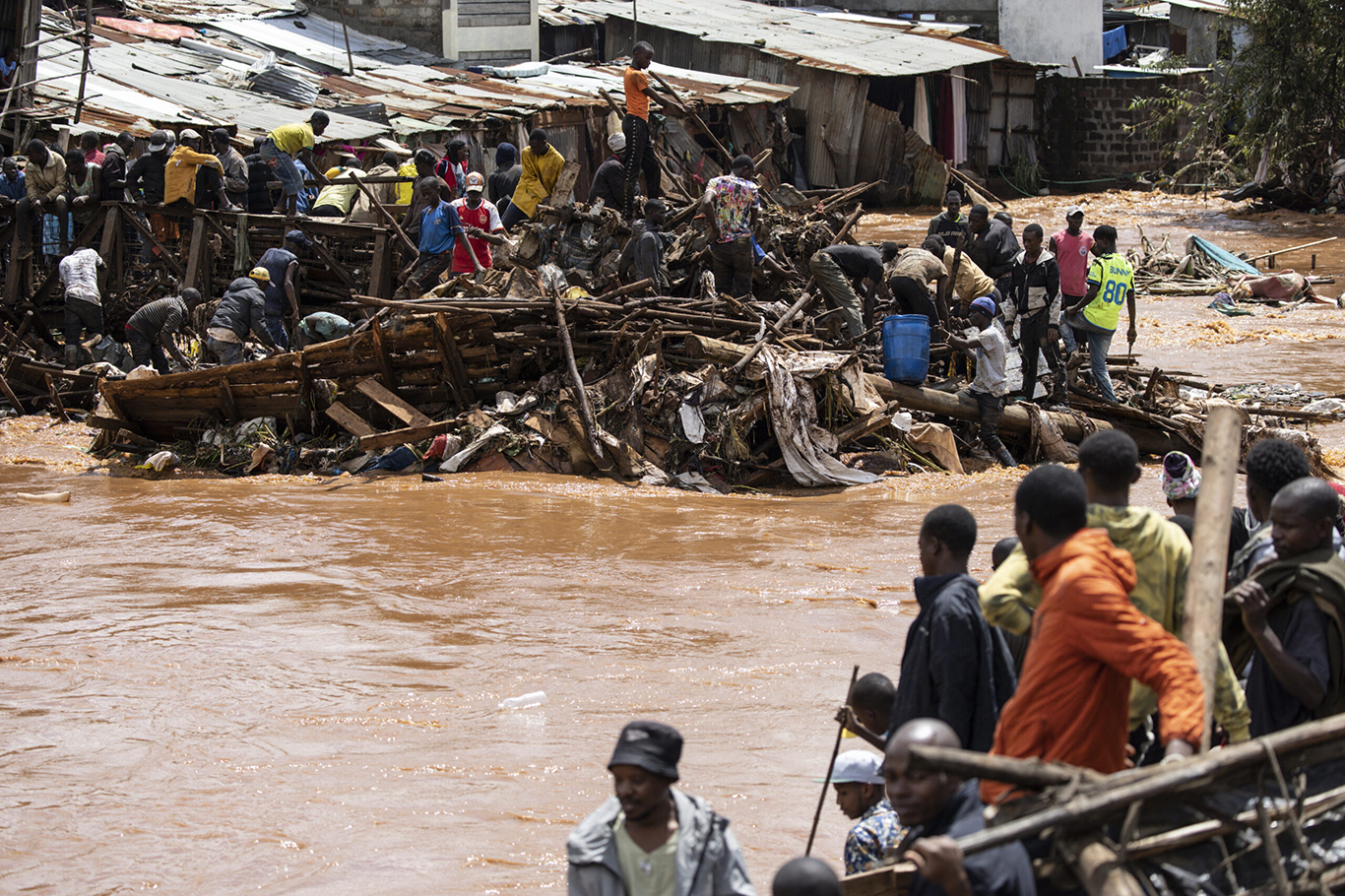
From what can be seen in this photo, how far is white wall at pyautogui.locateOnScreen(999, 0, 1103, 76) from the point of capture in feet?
103

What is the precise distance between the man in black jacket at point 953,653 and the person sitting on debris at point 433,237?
932cm

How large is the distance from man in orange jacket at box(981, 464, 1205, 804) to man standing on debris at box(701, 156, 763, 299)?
8.64 metres

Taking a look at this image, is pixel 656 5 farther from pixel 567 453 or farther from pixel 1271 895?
pixel 1271 895

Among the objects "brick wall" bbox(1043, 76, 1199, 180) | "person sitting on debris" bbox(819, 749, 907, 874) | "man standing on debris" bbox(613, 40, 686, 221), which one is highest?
"brick wall" bbox(1043, 76, 1199, 180)

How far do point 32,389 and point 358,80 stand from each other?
8.76 metres

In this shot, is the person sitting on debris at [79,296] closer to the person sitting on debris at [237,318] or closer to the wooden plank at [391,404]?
the person sitting on debris at [237,318]

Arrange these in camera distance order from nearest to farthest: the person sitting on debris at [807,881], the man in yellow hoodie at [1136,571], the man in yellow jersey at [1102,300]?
the person sitting on debris at [807,881] → the man in yellow hoodie at [1136,571] → the man in yellow jersey at [1102,300]

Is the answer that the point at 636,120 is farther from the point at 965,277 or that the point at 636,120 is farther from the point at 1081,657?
the point at 1081,657

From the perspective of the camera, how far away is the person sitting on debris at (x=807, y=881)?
2664 millimetres

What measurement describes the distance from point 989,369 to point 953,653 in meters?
7.70

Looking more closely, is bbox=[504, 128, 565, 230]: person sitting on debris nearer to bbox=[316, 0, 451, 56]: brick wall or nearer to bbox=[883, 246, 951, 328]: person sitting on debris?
bbox=[883, 246, 951, 328]: person sitting on debris

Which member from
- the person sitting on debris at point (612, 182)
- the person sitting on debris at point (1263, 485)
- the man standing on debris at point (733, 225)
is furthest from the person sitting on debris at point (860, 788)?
the person sitting on debris at point (612, 182)

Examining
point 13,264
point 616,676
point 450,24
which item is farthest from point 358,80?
point 616,676

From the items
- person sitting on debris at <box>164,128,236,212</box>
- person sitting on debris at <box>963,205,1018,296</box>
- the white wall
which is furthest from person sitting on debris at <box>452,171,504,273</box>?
the white wall
